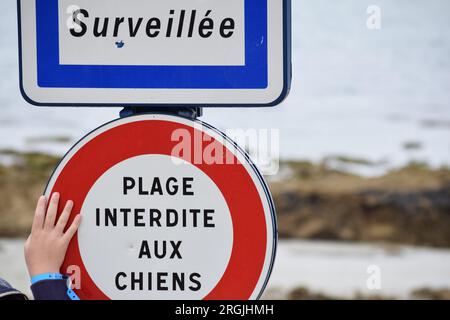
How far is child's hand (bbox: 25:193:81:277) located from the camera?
138 centimetres

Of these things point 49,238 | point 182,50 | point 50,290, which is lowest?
point 50,290

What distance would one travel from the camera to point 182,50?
1418mm

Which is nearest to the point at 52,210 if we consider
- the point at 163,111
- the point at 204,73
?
the point at 163,111

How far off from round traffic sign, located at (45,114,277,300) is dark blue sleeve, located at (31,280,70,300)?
35 millimetres

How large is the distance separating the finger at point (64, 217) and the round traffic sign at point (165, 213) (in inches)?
0.6

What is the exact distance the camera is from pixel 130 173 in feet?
4.55

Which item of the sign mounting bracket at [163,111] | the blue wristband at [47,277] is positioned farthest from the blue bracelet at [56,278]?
the sign mounting bracket at [163,111]

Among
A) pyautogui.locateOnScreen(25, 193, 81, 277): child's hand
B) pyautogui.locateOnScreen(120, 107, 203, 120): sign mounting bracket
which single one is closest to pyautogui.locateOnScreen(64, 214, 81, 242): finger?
pyautogui.locateOnScreen(25, 193, 81, 277): child's hand

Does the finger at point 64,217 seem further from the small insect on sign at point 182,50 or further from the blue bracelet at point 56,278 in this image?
the small insect on sign at point 182,50

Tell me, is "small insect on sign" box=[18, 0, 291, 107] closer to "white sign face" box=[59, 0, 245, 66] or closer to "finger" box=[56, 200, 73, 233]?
"white sign face" box=[59, 0, 245, 66]

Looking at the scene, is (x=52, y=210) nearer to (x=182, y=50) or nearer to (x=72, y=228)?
(x=72, y=228)

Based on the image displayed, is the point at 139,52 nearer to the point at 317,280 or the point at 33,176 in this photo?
the point at 317,280

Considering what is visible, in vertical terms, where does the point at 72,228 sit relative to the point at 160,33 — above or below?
below

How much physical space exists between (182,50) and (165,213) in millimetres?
330
